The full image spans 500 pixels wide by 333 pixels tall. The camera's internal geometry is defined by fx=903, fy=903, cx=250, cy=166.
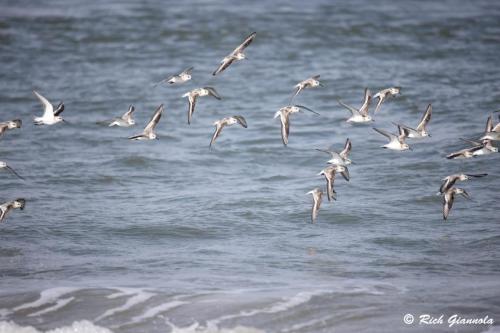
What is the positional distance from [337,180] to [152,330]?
753cm

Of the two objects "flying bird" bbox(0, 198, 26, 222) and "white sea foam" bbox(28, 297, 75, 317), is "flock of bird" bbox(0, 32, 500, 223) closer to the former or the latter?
"flying bird" bbox(0, 198, 26, 222)

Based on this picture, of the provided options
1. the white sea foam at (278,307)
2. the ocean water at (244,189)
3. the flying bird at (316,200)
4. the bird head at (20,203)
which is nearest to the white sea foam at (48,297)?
the ocean water at (244,189)

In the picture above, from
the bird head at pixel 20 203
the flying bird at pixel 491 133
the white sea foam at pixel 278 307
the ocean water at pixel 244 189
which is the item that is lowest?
the ocean water at pixel 244 189

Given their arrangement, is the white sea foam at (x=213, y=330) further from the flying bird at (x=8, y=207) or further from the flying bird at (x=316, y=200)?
the flying bird at (x=8, y=207)

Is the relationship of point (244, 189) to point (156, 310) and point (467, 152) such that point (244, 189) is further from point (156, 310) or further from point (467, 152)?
point (156, 310)

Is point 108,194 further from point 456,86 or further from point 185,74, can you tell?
point 456,86

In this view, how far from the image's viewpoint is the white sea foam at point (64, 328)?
11.2 m

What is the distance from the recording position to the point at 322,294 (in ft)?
39.2

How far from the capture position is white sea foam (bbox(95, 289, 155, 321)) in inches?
457

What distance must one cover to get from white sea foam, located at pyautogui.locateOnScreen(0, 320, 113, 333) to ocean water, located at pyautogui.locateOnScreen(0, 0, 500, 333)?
0.03 meters

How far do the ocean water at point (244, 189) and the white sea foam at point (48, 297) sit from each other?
3 centimetres

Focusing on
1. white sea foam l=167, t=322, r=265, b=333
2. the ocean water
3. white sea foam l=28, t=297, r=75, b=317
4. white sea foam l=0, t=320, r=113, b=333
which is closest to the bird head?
the ocean water

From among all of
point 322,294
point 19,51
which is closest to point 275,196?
point 322,294

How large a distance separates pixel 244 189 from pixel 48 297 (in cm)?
625
